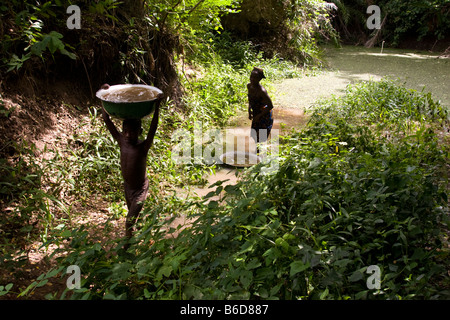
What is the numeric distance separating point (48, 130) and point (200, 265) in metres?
2.27

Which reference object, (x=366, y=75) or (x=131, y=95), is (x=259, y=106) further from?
(x=366, y=75)

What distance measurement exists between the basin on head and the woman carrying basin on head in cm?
153

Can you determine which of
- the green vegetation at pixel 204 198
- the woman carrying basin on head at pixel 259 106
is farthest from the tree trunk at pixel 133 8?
the woman carrying basin on head at pixel 259 106

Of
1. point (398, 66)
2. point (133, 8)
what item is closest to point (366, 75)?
point (398, 66)

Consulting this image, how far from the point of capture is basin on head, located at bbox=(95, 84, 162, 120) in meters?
2.21

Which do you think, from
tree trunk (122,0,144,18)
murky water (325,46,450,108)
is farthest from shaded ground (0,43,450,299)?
tree trunk (122,0,144,18)

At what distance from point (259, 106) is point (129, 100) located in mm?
1876

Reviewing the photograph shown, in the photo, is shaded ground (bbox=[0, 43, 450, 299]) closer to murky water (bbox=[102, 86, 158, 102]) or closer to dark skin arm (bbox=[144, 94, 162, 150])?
dark skin arm (bbox=[144, 94, 162, 150])

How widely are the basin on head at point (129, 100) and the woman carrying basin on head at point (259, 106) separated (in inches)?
60.4

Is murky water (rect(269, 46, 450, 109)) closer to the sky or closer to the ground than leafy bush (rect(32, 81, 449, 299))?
closer to the sky

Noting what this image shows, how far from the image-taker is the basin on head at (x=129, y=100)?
2.21 metres

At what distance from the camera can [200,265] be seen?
5.96 feet

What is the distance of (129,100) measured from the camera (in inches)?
90.6
